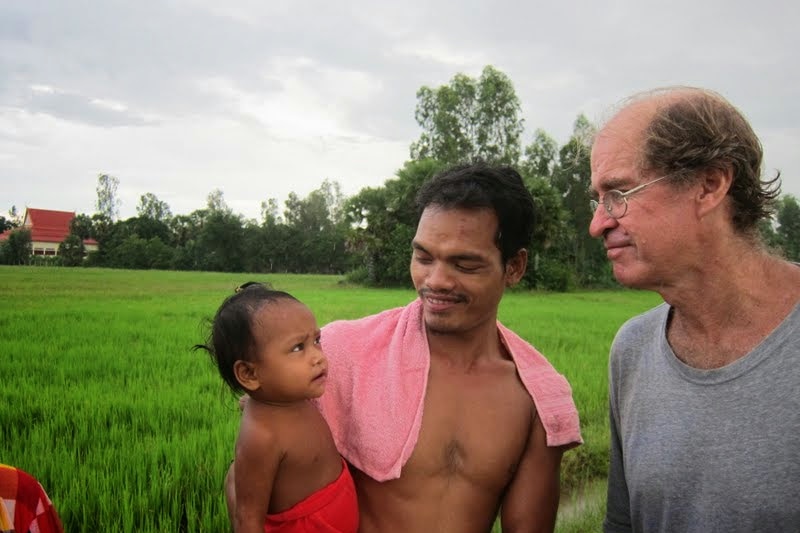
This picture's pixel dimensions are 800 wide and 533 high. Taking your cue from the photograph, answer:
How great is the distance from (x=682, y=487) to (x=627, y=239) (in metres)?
0.70

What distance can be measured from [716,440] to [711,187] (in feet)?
2.26

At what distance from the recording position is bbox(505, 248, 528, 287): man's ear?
85.7 inches

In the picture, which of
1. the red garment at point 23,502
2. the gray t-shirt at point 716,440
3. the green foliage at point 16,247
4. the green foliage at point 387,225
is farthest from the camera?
the green foliage at point 387,225

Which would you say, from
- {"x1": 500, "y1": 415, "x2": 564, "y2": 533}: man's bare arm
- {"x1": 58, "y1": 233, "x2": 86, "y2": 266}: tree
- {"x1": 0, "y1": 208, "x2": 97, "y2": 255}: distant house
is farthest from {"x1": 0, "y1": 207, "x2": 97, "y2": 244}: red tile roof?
{"x1": 500, "y1": 415, "x2": 564, "y2": 533}: man's bare arm

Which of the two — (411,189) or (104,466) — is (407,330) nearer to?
(104,466)

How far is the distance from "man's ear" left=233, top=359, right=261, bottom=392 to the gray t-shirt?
117cm

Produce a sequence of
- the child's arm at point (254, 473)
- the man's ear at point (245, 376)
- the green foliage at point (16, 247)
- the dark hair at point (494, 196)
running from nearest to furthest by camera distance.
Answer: the child's arm at point (254, 473) < the man's ear at point (245, 376) < the dark hair at point (494, 196) < the green foliage at point (16, 247)

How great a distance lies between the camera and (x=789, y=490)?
147 centimetres

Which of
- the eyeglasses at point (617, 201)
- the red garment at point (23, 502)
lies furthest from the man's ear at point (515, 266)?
the red garment at point (23, 502)

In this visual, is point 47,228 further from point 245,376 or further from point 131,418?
point 245,376

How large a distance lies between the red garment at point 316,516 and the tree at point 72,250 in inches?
619

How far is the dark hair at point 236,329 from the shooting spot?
1.84 m

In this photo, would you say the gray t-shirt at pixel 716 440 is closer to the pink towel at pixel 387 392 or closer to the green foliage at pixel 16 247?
the pink towel at pixel 387 392

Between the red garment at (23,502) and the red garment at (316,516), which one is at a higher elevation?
the red garment at (23,502)
